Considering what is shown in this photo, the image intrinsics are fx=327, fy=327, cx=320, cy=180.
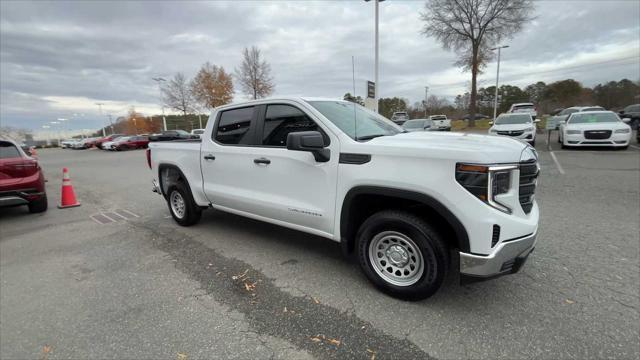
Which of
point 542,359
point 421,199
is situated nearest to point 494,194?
point 421,199

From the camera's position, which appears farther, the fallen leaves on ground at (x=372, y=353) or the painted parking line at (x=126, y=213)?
the painted parking line at (x=126, y=213)

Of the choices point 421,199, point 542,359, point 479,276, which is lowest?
point 542,359

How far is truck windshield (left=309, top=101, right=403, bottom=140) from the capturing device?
10.7 ft

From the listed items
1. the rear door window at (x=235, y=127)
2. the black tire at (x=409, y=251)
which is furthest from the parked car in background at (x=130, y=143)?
the black tire at (x=409, y=251)

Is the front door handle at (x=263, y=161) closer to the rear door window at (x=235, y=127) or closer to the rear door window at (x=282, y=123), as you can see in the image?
the rear door window at (x=282, y=123)

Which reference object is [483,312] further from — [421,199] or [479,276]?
[421,199]

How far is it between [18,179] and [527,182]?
7927 millimetres

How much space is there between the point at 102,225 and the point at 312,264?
13.7 feet

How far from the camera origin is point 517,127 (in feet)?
44.8

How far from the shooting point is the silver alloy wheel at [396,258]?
9.16 feet

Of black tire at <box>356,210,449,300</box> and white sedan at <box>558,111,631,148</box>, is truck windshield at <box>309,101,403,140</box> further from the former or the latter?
white sedan at <box>558,111,631,148</box>

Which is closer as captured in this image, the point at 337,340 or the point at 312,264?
the point at 337,340

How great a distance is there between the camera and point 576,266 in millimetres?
3432

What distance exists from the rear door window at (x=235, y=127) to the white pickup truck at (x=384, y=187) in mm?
15
